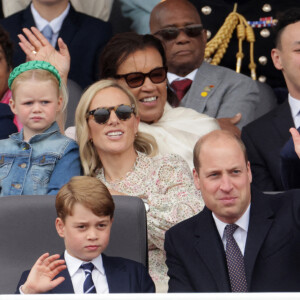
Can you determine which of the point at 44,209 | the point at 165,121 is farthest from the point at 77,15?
the point at 44,209

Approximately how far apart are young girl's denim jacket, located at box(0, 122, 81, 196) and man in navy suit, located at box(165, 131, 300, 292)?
632mm

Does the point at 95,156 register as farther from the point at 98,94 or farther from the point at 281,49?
the point at 281,49

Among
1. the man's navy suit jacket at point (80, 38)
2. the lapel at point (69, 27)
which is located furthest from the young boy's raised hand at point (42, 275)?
the lapel at point (69, 27)

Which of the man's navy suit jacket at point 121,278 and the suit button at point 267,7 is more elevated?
the suit button at point 267,7

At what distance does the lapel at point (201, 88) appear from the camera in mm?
4340

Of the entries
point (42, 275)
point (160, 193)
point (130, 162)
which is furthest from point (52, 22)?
point (42, 275)

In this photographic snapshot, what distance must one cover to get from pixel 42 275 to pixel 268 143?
4.92 feet

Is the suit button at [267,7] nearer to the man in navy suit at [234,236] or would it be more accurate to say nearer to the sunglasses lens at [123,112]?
the sunglasses lens at [123,112]

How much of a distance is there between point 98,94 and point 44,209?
0.70m

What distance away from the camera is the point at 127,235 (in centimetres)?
305

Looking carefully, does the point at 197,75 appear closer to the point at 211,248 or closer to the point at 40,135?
the point at 40,135

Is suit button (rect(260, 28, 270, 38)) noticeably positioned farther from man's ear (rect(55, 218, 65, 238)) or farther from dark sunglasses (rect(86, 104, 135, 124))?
man's ear (rect(55, 218, 65, 238))

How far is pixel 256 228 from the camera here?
2.93m

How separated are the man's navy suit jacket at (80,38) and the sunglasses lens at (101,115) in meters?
1.16
